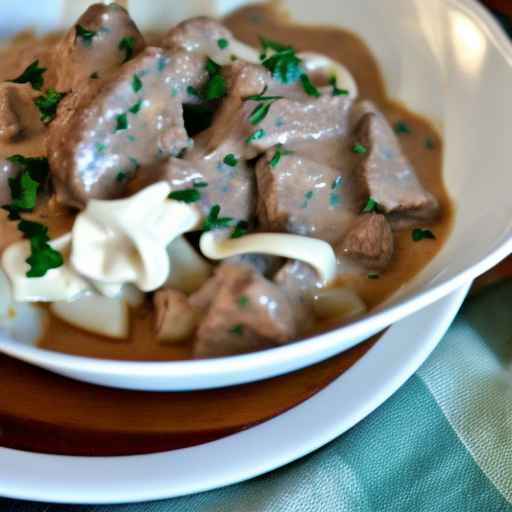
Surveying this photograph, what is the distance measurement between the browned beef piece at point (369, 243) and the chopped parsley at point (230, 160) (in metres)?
A: 0.43

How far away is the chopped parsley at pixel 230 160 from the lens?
239 centimetres

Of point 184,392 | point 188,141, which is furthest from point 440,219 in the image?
point 184,392

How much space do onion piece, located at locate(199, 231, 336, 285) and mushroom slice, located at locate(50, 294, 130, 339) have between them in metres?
0.32

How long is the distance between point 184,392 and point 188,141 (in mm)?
790

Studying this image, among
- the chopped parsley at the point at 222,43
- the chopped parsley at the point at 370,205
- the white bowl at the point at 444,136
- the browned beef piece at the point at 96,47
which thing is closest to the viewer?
the white bowl at the point at 444,136

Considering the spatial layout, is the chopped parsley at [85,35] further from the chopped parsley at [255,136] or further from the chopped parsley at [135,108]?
the chopped parsley at [255,136]

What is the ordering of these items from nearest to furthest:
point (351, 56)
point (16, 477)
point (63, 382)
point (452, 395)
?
point (16, 477), point (63, 382), point (452, 395), point (351, 56)

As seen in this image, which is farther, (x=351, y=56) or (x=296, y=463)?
(x=351, y=56)

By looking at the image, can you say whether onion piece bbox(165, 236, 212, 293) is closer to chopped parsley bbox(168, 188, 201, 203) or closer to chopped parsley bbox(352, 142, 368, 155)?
chopped parsley bbox(168, 188, 201, 203)

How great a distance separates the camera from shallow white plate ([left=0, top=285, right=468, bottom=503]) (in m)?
1.98

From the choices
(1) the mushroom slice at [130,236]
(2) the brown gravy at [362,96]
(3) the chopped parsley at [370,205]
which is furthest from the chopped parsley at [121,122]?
(3) the chopped parsley at [370,205]

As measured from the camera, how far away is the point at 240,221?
244 centimetres

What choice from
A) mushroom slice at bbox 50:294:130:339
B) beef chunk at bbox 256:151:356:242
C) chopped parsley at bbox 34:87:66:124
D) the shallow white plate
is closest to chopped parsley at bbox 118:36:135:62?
chopped parsley at bbox 34:87:66:124

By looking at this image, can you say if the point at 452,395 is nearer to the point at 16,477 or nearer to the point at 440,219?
the point at 440,219
